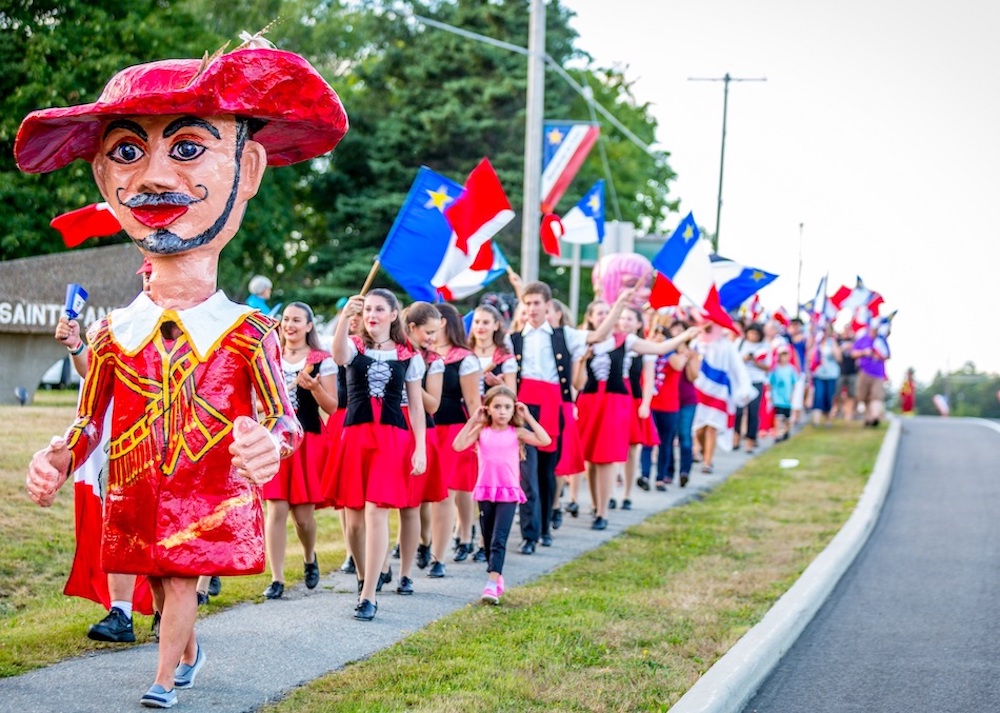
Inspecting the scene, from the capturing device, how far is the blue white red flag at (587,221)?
53.4 feet

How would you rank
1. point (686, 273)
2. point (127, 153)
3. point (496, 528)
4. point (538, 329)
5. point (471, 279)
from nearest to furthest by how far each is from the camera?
point (127, 153), point (496, 528), point (538, 329), point (471, 279), point (686, 273)

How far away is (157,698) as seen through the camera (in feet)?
17.4

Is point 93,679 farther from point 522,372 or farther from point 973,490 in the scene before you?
point 973,490

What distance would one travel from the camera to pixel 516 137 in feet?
109

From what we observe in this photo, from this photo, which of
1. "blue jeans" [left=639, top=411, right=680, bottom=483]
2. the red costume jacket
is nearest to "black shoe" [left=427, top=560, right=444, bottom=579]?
the red costume jacket

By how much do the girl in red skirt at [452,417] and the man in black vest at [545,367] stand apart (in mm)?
728

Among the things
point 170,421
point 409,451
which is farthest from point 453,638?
point 170,421

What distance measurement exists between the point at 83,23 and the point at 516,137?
48.5 feet

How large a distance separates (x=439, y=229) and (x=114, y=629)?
15.6ft

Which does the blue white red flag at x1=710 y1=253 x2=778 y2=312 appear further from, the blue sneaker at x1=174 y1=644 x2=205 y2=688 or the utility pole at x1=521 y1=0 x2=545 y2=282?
the blue sneaker at x1=174 y1=644 x2=205 y2=688

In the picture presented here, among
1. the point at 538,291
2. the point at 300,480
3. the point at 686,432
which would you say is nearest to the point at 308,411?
the point at 300,480

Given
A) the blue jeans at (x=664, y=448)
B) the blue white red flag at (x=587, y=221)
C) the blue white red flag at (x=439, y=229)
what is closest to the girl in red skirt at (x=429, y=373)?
the blue white red flag at (x=439, y=229)

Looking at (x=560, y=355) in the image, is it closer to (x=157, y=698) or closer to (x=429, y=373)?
(x=429, y=373)

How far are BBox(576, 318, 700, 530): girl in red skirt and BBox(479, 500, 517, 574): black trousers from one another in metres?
3.16
